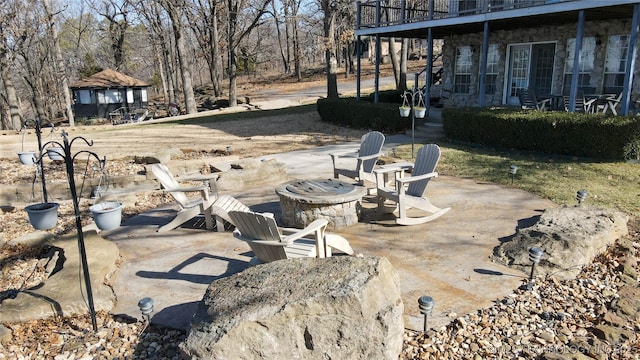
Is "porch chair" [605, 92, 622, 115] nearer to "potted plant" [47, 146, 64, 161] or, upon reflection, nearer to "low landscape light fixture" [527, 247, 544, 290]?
"low landscape light fixture" [527, 247, 544, 290]

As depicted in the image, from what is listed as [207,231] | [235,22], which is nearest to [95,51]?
[235,22]

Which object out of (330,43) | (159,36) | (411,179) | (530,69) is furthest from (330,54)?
(159,36)

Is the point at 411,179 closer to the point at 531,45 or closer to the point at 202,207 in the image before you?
the point at 202,207

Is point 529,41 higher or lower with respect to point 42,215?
higher

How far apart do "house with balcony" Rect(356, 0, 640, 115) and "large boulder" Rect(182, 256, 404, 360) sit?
9.69 m

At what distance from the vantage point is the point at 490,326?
3.43 m

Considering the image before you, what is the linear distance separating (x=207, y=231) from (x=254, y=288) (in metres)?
2.77

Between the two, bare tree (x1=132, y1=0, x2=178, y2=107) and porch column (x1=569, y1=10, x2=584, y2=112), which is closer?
porch column (x1=569, y1=10, x2=584, y2=112)

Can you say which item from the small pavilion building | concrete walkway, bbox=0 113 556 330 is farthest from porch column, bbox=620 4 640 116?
the small pavilion building

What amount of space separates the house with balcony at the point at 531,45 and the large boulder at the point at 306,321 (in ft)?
31.8

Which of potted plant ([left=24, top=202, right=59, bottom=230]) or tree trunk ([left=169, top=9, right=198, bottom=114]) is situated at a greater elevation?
tree trunk ([left=169, top=9, right=198, bottom=114])

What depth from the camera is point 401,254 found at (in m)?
4.71

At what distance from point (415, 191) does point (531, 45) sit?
10152 millimetres

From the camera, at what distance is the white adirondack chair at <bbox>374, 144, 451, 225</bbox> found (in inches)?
216
